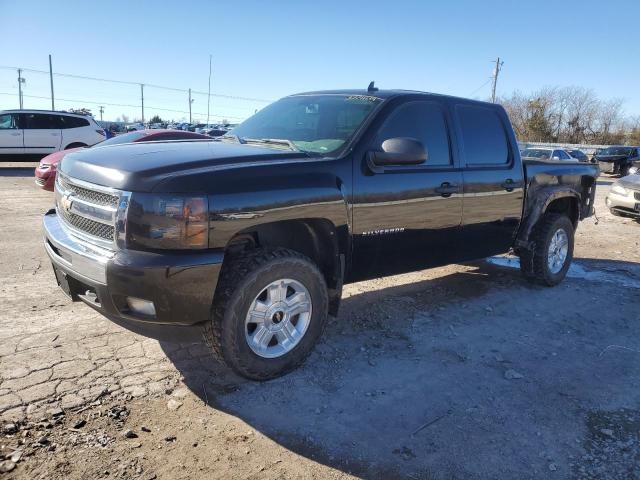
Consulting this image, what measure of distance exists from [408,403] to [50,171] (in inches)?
394

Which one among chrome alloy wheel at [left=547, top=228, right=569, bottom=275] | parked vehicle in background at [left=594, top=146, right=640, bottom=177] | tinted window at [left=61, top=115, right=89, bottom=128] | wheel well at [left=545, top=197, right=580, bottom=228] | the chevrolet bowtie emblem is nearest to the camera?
the chevrolet bowtie emblem

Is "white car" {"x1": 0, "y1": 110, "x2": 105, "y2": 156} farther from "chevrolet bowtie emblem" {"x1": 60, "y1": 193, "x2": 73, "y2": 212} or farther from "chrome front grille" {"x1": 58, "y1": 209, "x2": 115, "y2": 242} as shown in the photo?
"chrome front grille" {"x1": 58, "y1": 209, "x2": 115, "y2": 242}

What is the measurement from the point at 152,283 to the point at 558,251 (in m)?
4.90

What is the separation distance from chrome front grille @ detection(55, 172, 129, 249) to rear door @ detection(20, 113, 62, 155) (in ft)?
50.1

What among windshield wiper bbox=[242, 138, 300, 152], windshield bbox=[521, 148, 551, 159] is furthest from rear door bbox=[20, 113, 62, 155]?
windshield bbox=[521, 148, 551, 159]

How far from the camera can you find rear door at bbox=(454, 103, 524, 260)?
4.75 m

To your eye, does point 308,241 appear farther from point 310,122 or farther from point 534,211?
point 534,211

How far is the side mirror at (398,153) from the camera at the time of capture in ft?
12.2

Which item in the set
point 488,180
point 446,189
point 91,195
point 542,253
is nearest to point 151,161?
point 91,195

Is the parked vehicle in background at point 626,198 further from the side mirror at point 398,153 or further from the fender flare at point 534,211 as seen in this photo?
the side mirror at point 398,153

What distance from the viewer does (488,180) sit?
489 centimetres

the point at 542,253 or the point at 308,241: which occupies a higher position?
the point at 308,241

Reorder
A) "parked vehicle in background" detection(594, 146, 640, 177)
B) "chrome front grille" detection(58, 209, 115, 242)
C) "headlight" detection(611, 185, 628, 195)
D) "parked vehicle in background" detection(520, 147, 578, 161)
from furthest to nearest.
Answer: "parked vehicle in background" detection(594, 146, 640, 177), "parked vehicle in background" detection(520, 147, 578, 161), "headlight" detection(611, 185, 628, 195), "chrome front grille" detection(58, 209, 115, 242)

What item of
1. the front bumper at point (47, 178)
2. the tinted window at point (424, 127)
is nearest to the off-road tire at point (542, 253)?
the tinted window at point (424, 127)
